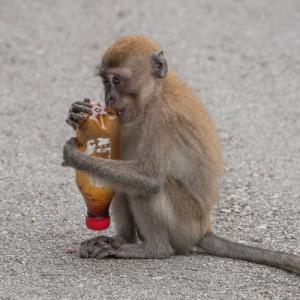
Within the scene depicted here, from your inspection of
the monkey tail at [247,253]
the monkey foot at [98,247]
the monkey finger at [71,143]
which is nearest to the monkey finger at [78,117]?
the monkey finger at [71,143]

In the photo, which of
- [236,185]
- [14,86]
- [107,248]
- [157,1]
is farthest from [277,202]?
[157,1]

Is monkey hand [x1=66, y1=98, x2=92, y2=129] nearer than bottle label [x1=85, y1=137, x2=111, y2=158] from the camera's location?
Yes

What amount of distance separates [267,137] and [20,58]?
13.9ft

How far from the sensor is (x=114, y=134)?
691 centimetres

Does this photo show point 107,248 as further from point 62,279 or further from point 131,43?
point 131,43

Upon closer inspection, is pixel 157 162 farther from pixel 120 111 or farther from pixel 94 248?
pixel 94 248

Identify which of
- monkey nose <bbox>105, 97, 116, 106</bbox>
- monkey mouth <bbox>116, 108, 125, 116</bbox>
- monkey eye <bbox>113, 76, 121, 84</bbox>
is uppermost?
monkey eye <bbox>113, 76, 121, 84</bbox>

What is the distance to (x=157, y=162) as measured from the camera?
6805 millimetres

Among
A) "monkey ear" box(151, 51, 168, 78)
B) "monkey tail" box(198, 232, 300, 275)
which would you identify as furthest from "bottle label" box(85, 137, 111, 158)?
"monkey tail" box(198, 232, 300, 275)

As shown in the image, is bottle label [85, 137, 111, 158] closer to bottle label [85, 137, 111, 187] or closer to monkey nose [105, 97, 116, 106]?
bottle label [85, 137, 111, 187]

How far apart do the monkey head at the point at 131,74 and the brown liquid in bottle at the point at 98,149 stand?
0.11 meters

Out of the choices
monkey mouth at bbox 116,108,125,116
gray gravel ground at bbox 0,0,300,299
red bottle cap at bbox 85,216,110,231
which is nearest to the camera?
gray gravel ground at bbox 0,0,300,299

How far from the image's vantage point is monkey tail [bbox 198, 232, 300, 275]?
268 inches

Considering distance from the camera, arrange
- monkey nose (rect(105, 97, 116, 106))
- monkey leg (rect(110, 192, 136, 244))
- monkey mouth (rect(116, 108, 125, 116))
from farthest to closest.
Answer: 1. monkey leg (rect(110, 192, 136, 244))
2. monkey mouth (rect(116, 108, 125, 116))
3. monkey nose (rect(105, 97, 116, 106))
